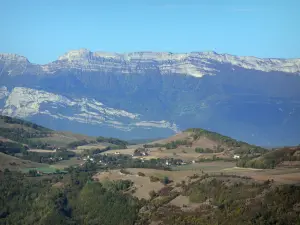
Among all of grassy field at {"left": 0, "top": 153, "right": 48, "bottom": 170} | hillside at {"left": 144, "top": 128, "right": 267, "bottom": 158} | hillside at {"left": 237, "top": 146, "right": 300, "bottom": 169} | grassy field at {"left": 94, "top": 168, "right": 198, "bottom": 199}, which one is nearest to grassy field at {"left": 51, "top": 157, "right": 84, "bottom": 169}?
grassy field at {"left": 0, "top": 153, "right": 48, "bottom": 170}

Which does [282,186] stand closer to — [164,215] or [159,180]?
[164,215]

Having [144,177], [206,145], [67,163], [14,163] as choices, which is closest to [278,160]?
[144,177]

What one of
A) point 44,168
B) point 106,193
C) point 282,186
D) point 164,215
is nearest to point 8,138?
point 44,168

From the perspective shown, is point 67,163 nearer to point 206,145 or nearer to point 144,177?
point 206,145

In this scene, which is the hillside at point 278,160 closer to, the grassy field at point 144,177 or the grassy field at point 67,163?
the grassy field at point 144,177

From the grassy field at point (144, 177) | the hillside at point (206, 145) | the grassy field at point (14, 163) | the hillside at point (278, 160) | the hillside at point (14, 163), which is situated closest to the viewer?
the grassy field at point (144, 177)

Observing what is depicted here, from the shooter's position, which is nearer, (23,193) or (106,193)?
(106,193)

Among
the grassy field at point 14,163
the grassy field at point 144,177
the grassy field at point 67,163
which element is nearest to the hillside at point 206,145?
the grassy field at point 67,163

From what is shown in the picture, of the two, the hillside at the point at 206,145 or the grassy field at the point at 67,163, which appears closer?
the grassy field at the point at 67,163

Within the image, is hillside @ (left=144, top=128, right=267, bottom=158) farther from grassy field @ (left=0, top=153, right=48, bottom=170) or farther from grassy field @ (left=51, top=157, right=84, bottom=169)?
grassy field @ (left=0, top=153, right=48, bottom=170)

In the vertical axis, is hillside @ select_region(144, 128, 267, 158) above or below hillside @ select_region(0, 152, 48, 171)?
above

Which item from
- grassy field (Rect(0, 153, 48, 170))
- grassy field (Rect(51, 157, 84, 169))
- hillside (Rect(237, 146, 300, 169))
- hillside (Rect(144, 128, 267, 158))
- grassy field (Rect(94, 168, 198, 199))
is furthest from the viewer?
hillside (Rect(144, 128, 267, 158))
